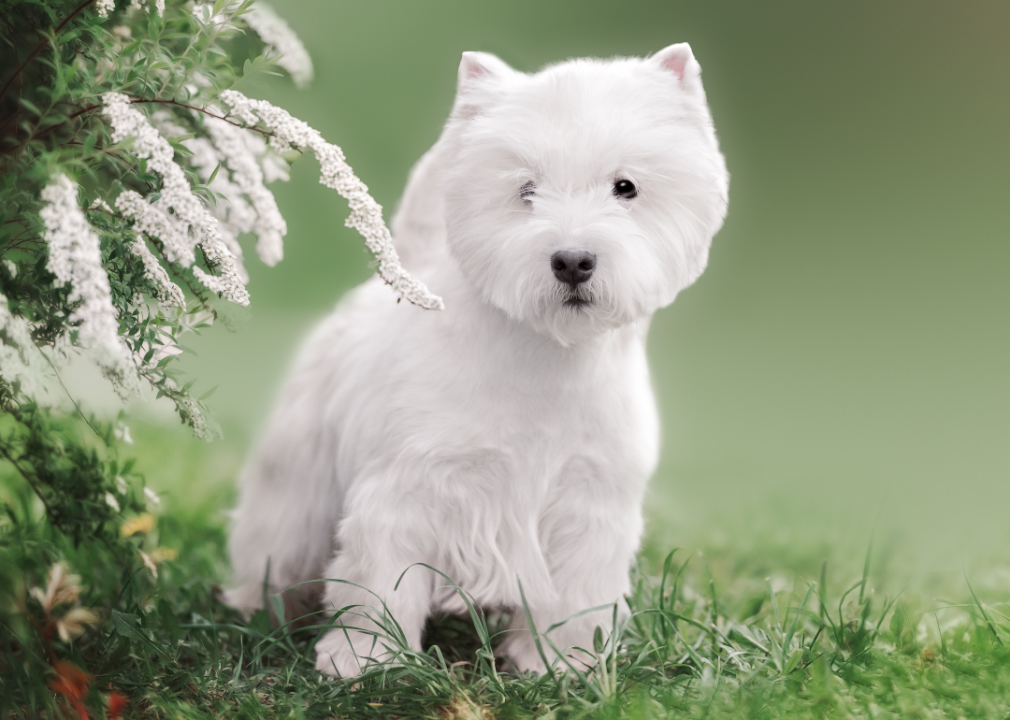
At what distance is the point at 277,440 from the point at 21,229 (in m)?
1.16

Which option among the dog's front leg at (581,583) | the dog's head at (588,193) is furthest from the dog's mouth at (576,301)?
the dog's front leg at (581,583)

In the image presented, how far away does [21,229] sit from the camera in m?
2.08

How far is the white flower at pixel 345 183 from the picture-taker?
2066 mm

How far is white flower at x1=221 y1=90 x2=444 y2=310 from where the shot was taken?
2066 mm

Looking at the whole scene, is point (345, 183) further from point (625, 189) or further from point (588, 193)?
point (625, 189)

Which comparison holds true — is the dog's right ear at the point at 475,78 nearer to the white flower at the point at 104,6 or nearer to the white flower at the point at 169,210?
the white flower at the point at 169,210

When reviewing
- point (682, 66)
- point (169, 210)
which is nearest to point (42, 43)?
point (169, 210)

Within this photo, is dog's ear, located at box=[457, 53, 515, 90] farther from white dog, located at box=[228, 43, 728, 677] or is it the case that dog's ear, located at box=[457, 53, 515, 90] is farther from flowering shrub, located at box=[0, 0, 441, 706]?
flowering shrub, located at box=[0, 0, 441, 706]

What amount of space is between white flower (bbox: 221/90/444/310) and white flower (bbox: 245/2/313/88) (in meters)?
0.63

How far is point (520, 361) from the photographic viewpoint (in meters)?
2.45

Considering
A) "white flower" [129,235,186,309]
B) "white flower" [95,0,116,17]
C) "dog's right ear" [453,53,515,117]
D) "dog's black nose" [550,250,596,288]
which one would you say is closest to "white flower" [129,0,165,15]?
"white flower" [95,0,116,17]

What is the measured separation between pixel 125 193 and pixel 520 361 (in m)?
1.05

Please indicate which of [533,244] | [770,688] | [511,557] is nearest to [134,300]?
[533,244]

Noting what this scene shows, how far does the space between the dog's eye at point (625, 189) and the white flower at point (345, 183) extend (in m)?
0.53
